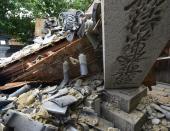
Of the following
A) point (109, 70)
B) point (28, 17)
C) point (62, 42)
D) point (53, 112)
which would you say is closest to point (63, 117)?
point (53, 112)

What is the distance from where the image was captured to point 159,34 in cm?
394

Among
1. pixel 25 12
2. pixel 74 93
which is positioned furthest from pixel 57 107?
pixel 25 12

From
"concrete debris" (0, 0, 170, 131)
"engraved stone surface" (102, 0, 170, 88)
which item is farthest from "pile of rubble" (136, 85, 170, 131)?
"engraved stone surface" (102, 0, 170, 88)

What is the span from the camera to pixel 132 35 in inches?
153

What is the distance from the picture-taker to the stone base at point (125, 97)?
4.88m

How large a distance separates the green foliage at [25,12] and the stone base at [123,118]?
933 cm

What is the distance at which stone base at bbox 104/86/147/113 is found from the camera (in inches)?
192

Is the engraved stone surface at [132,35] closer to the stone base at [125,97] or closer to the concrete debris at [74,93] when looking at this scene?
the concrete debris at [74,93]

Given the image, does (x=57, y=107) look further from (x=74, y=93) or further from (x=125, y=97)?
(x=125, y=97)

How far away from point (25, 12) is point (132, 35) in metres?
11.1

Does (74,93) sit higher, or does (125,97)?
(74,93)

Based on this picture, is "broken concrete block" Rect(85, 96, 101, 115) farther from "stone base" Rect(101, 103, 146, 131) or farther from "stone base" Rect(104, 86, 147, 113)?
"stone base" Rect(104, 86, 147, 113)

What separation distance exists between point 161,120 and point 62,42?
304 cm

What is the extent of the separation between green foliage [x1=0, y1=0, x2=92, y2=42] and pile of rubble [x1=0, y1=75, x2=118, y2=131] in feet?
27.1
